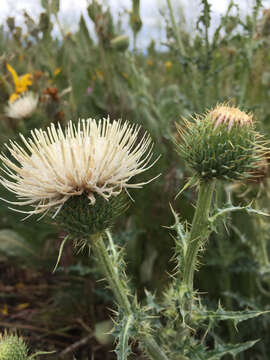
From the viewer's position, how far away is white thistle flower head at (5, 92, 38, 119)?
12.0 feet

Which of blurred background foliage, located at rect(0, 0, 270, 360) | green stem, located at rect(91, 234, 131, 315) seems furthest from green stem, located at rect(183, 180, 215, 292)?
blurred background foliage, located at rect(0, 0, 270, 360)

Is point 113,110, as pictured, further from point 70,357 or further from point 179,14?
point 70,357

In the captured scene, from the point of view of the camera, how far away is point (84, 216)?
1.54m

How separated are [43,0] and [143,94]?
148 centimetres

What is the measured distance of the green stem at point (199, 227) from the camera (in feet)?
5.30

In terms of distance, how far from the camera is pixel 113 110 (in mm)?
3830

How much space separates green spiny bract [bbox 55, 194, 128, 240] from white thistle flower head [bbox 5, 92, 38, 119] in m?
2.33

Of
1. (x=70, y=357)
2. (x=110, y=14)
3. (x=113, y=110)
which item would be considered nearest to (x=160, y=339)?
(x=70, y=357)

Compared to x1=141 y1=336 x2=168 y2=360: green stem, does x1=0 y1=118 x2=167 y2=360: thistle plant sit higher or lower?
higher

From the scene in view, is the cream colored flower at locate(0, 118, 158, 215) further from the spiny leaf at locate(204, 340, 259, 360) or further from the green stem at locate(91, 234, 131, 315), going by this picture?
the spiny leaf at locate(204, 340, 259, 360)

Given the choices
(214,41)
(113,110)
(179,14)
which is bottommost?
(113,110)

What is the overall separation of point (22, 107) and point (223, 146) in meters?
2.73

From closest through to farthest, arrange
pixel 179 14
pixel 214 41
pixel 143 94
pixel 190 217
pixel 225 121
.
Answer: pixel 225 121 < pixel 190 217 < pixel 214 41 < pixel 143 94 < pixel 179 14

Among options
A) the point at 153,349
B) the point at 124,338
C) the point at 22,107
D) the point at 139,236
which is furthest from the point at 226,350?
the point at 22,107
